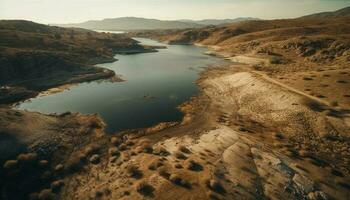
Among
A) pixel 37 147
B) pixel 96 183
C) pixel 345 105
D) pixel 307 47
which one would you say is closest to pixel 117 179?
pixel 96 183

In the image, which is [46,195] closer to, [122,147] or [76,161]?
[76,161]

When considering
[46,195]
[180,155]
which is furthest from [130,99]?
[46,195]

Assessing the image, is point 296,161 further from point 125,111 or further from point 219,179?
point 125,111

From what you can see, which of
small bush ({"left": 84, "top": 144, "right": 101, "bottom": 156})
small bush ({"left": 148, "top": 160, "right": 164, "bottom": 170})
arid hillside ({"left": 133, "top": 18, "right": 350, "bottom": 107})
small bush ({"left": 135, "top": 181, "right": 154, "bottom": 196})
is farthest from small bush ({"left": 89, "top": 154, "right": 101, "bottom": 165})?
arid hillside ({"left": 133, "top": 18, "right": 350, "bottom": 107})

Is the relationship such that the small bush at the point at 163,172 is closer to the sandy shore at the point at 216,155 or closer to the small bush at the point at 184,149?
the sandy shore at the point at 216,155

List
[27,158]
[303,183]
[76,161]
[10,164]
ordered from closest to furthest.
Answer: [303,183]
[10,164]
[27,158]
[76,161]

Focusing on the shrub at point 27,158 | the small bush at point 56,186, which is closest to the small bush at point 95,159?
the small bush at point 56,186
